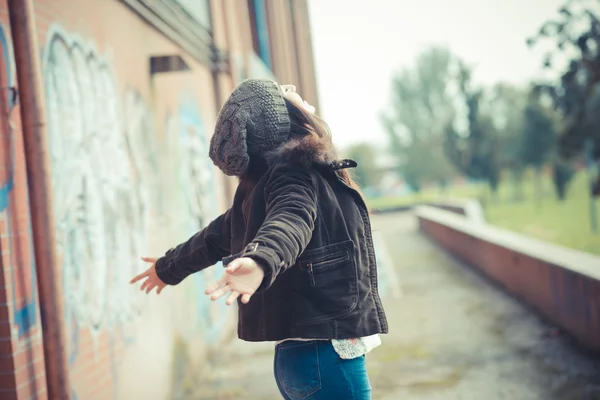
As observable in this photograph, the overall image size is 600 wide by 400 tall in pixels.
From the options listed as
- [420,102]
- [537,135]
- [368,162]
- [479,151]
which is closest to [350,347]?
[537,135]

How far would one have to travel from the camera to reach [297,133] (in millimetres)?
2104

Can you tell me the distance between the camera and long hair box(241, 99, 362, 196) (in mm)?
2078

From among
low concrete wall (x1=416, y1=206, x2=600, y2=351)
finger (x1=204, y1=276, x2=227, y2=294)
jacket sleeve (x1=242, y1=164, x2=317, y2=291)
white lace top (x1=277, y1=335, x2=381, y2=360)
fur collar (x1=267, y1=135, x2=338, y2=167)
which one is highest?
fur collar (x1=267, y1=135, x2=338, y2=167)

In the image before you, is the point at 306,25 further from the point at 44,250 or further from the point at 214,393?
the point at 44,250

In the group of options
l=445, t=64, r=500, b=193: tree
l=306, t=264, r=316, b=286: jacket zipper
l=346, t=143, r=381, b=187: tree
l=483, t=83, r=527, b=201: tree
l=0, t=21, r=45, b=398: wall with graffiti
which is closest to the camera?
l=306, t=264, r=316, b=286: jacket zipper

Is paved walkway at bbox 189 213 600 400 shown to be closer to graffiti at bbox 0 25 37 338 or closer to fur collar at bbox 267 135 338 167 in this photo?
graffiti at bbox 0 25 37 338

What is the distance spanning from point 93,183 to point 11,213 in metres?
0.97

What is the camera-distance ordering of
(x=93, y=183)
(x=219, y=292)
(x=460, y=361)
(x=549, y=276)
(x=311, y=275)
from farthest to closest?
(x=549, y=276)
(x=460, y=361)
(x=93, y=183)
(x=311, y=275)
(x=219, y=292)

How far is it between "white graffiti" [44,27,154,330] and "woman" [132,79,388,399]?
146 cm

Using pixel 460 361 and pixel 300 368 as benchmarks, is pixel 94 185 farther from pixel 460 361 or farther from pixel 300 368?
pixel 460 361

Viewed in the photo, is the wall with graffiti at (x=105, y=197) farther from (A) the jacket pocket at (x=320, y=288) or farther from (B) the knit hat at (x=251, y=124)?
(A) the jacket pocket at (x=320, y=288)

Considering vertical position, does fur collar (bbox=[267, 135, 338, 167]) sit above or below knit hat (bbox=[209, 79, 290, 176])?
below

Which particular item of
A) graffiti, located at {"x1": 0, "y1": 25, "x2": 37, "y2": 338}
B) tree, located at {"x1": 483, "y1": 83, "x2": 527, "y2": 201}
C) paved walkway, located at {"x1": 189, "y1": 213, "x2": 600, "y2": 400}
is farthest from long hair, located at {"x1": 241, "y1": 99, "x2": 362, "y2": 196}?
tree, located at {"x1": 483, "y1": 83, "x2": 527, "y2": 201}

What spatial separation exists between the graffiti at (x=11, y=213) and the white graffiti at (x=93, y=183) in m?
0.39
